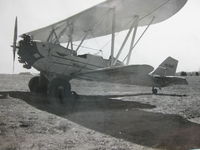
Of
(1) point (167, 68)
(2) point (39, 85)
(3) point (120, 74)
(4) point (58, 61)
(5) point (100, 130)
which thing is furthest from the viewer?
(1) point (167, 68)

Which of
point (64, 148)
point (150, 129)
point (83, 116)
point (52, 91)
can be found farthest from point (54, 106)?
point (64, 148)

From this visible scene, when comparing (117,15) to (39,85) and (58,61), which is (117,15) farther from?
(39,85)

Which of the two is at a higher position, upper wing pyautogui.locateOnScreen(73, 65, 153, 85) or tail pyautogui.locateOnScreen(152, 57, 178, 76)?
tail pyautogui.locateOnScreen(152, 57, 178, 76)

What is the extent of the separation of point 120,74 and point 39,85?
3.59 m

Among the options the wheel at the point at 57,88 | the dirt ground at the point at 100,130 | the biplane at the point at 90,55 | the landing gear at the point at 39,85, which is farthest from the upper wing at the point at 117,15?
the dirt ground at the point at 100,130

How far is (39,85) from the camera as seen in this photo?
1253 cm

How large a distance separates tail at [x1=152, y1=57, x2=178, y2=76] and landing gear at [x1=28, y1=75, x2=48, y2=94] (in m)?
5.86

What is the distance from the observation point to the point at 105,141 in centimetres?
487

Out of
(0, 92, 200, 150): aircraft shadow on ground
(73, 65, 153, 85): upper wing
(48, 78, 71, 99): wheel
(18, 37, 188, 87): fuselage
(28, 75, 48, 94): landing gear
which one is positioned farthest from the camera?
(28, 75, 48, 94): landing gear

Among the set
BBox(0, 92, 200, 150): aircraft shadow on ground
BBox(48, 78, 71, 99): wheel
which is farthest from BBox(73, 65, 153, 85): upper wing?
BBox(0, 92, 200, 150): aircraft shadow on ground

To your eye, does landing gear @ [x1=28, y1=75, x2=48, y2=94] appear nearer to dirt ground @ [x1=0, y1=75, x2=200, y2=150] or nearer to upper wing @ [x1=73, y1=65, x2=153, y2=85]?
upper wing @ [x1=73, y1=65, x2=153, y2=85]

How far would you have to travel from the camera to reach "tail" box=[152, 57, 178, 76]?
599 inches

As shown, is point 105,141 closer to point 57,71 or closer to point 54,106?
point 54,106

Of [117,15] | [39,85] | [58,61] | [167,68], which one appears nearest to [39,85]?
[39,85]
